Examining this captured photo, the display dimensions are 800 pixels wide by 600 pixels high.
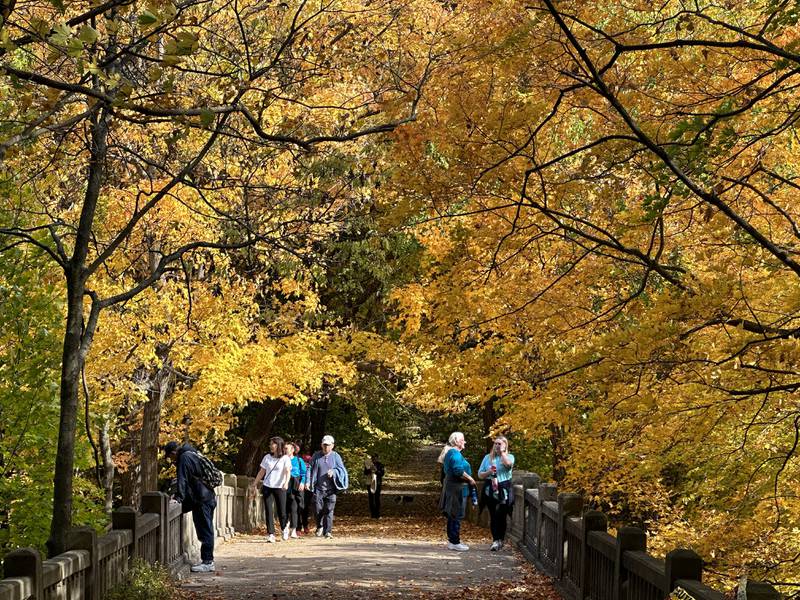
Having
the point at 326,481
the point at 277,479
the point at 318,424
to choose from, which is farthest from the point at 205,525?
the point at 318,424

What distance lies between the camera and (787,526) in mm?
15266

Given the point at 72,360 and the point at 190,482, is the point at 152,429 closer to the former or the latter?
the point at 190,482

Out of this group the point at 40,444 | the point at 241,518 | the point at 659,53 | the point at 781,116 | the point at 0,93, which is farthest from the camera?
the point at 241,518

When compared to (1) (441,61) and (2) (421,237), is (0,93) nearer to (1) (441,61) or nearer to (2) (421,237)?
(1) (441,61)

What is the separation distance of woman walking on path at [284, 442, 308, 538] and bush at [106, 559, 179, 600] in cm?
1020

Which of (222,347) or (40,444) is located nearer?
(40,444)

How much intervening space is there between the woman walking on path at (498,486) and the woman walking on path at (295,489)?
16.3 feet

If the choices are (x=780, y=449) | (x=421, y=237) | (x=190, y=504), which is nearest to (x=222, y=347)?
(x=421, y=237)

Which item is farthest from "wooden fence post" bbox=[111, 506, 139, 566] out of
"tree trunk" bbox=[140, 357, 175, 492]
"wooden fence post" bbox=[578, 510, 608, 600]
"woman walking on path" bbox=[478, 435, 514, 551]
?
"tree trunk" bbox=[140, 357, 175, 492]

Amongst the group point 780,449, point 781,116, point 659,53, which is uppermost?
point 659,53

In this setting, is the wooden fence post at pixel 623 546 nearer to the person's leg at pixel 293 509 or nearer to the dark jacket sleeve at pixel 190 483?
the dark jacket sleeve at pixel 190 483

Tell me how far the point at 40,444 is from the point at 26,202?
291cm

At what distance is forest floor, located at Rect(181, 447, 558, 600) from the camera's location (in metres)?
12.9

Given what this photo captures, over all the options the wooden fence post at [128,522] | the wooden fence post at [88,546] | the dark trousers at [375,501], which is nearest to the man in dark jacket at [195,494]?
the wooden fence post at [128,522]
